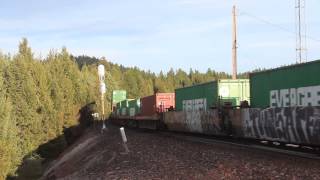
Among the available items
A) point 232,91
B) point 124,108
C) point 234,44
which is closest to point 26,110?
point 124,108

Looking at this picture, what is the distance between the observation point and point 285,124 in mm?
20500

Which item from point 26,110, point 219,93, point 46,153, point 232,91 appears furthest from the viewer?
point 46,153

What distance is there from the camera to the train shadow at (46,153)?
1751 inches

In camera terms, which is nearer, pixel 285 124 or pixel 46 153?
pixel 285 124

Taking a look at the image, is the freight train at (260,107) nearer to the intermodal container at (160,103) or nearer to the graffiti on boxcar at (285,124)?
the graffiti on boxcar at (285,124)

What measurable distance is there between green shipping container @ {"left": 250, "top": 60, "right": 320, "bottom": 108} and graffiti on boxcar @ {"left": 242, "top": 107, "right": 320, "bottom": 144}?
0.51m

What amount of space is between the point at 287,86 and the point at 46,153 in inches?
1574

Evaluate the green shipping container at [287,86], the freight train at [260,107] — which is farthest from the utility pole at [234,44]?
the green shipping container at [287,86]

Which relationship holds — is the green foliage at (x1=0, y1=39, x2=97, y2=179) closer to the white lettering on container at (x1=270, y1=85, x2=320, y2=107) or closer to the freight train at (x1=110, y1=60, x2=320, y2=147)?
A: the freight train at (x1=110, y1=60, x2=320, y2=147)

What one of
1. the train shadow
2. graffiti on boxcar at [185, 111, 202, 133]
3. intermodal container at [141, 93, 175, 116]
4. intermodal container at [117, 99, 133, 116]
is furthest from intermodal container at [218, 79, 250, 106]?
intermodal container at [117, 99, 133, 116]

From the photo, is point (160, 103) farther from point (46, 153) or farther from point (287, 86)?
point (287, 86)

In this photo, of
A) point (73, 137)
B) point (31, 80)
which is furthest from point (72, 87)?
point (31, 80)

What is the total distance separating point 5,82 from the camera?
54.0m

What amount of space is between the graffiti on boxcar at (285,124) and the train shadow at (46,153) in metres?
23.8
